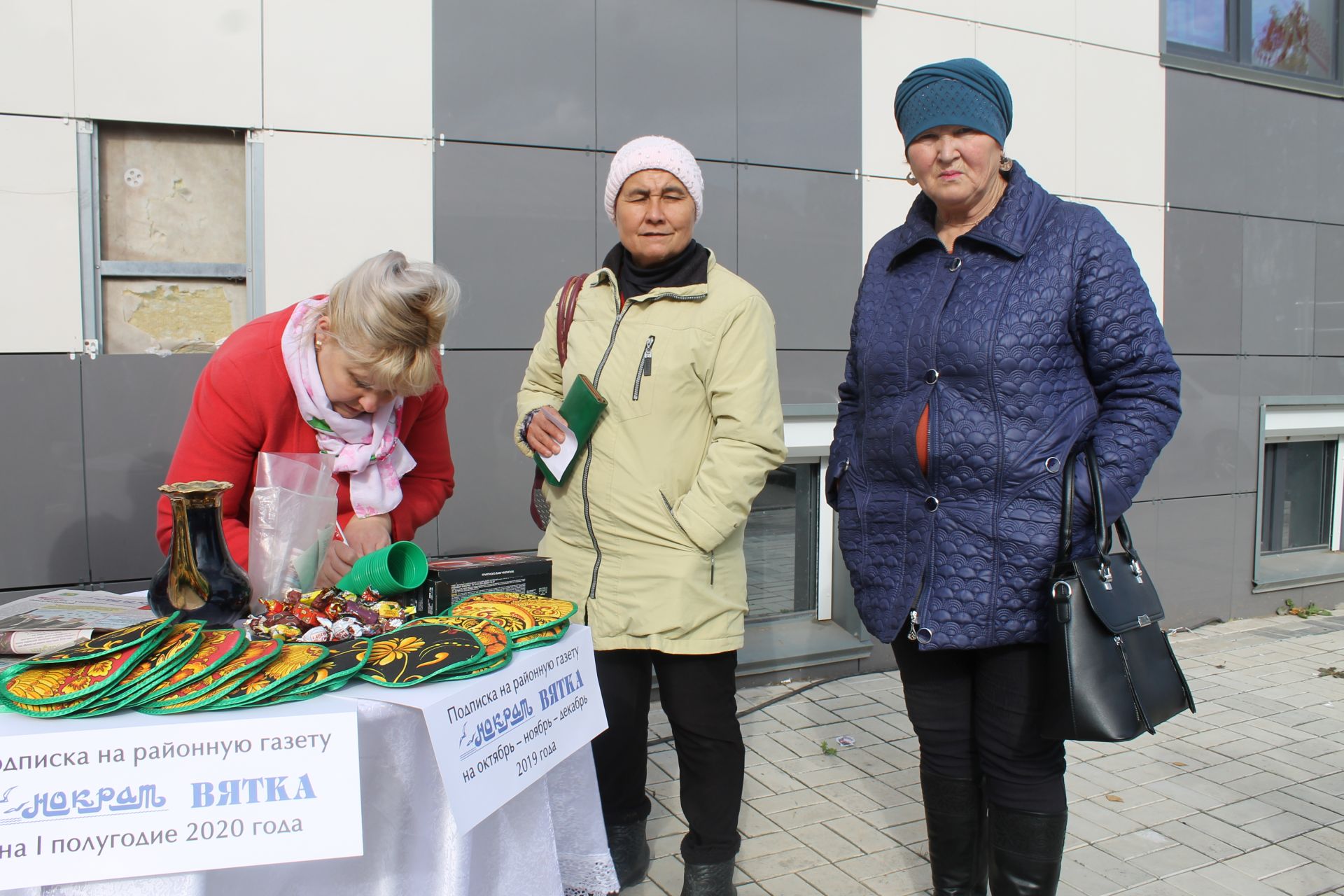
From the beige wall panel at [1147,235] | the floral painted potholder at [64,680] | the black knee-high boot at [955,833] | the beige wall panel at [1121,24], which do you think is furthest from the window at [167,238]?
the beige wall panel at [1147,235]

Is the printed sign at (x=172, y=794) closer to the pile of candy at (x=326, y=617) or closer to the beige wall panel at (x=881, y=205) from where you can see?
the pile of candy at (x=326, y=617)

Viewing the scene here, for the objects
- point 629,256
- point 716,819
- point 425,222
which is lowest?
point 716,819

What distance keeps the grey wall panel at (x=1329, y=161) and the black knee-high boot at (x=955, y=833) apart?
17.5 feet

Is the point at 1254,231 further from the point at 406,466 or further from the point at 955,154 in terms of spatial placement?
the point at 406,466

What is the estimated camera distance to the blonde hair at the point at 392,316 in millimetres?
2090

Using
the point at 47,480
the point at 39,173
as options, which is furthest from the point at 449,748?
the point at 39,173

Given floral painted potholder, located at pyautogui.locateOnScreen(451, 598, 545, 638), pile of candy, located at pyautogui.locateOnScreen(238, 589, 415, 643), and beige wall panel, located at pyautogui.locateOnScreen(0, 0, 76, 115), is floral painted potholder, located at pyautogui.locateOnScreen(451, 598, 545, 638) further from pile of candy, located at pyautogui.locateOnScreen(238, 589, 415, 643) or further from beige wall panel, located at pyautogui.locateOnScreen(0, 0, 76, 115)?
beige wall panel, located at pyautogui.locateOnScreen(0, 0, 76, 115)

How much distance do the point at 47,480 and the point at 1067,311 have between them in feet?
10.9

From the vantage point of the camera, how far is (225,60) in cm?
352

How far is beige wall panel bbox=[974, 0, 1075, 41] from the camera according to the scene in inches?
197

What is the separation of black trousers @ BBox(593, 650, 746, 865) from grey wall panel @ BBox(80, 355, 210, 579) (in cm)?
189

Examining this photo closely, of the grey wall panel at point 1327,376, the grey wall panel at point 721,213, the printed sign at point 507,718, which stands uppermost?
the grey wall panel at point 721,213

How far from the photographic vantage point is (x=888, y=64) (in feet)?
15.6

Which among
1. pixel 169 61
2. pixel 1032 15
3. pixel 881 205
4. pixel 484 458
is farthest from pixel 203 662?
pixel 1032 15
